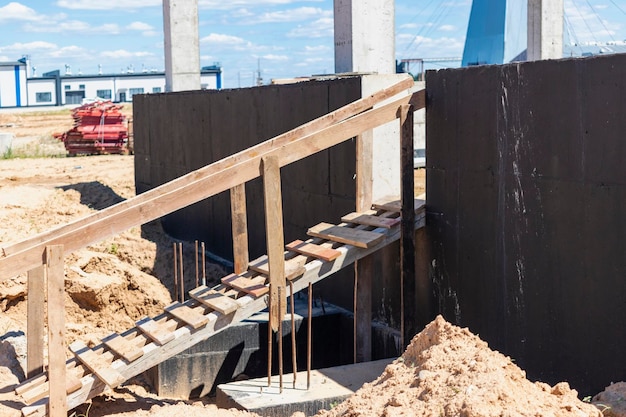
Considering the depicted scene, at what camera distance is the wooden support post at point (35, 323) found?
21.5 feet

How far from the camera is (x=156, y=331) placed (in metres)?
6.92

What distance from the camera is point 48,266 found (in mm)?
5738

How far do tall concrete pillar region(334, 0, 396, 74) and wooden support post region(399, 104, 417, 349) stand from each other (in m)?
5.20

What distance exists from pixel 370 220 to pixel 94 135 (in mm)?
20812

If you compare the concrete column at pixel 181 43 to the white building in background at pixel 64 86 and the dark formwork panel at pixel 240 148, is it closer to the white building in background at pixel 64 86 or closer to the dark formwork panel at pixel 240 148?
the dark formwork panel at pixel 240 148

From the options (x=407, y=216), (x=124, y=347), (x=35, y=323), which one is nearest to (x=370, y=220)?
(x=407, y=216)

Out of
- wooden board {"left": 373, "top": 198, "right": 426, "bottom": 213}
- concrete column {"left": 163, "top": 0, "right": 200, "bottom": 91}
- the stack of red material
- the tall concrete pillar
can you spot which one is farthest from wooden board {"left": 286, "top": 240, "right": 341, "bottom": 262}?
the stack of red material

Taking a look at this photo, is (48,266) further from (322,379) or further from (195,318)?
(322,379)

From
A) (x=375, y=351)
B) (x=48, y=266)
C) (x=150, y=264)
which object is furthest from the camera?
(x=150, y=264)

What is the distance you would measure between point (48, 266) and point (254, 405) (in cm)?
183

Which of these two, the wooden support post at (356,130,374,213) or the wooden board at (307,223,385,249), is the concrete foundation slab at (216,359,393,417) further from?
the wooden support post at (356,130,374,213)

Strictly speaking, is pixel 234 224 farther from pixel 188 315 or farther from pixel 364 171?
pixel 364 171

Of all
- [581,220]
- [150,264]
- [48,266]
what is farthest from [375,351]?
[150,264]

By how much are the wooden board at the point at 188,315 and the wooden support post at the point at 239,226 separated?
2.73 ft
